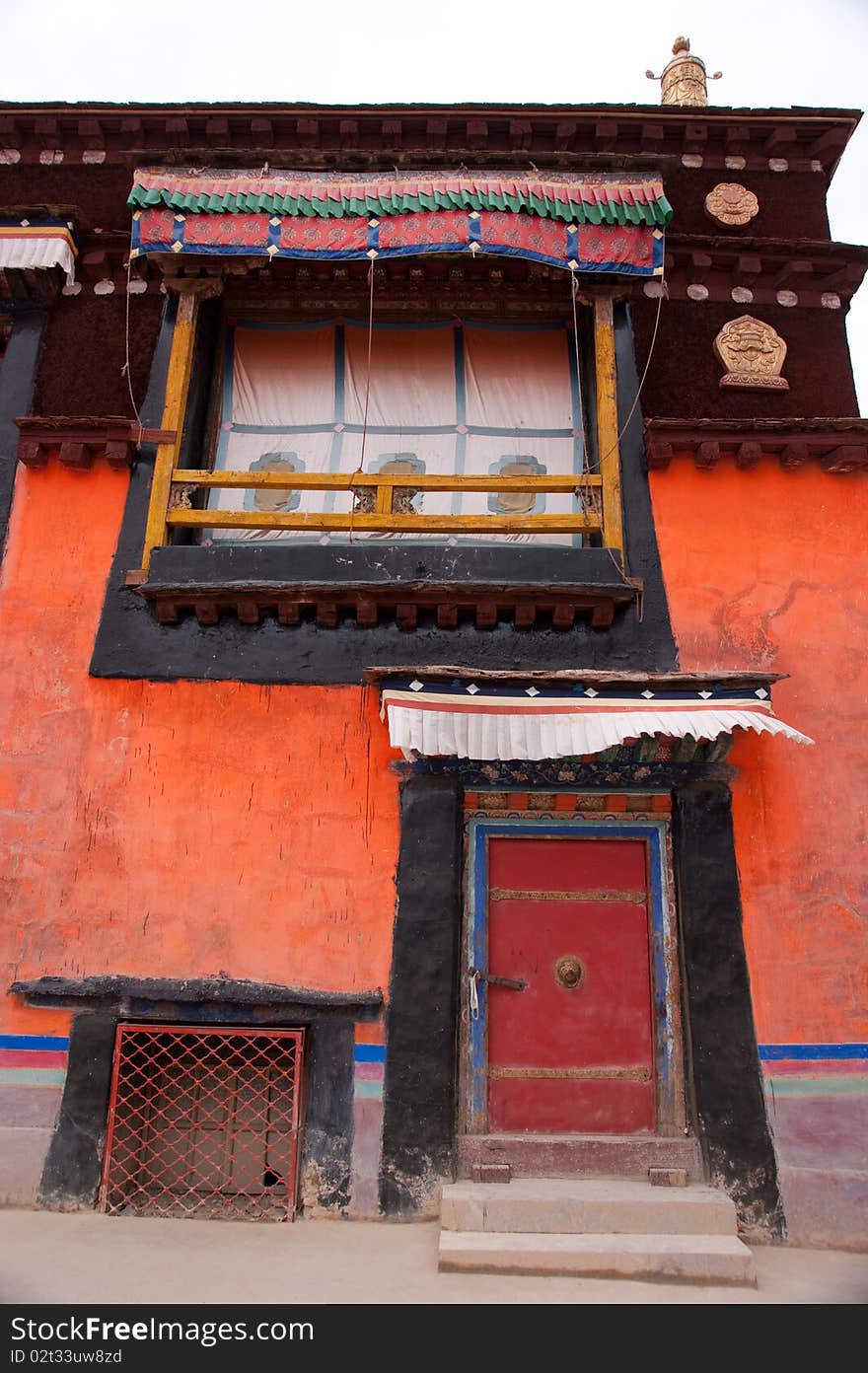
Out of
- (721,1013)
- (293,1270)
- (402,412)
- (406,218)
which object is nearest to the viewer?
(293,1270)

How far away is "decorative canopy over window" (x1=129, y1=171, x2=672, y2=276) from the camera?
20.5 feet

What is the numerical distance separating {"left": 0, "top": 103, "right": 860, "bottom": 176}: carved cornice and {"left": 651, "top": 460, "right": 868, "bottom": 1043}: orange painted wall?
2.86 metres

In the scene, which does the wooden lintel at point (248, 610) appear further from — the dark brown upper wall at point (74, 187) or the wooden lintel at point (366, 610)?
the dark brown upper wall at point (74, 187)

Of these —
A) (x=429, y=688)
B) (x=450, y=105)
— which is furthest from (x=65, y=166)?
(x=429, y=688)

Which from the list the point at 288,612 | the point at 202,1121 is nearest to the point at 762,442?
the point at 288,612

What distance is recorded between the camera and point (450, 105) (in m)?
7.08

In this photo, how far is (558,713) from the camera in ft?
16.7

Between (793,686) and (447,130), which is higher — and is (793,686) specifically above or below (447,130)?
below

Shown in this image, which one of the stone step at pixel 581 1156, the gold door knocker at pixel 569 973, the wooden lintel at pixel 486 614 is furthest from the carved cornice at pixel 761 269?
the stone step at pixel 581 1156

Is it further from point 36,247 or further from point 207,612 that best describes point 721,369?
point 36,247

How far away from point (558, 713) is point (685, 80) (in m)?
6.08

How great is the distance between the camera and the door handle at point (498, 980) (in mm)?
5176

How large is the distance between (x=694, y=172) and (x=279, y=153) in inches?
120

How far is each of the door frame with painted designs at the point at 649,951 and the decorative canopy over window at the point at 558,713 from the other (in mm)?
619
